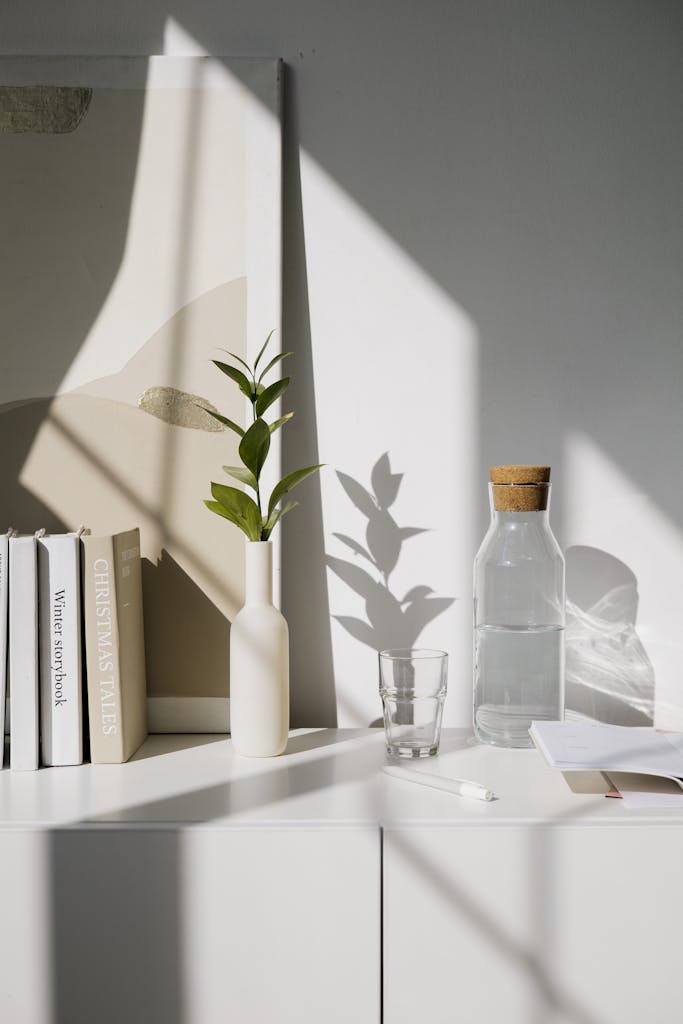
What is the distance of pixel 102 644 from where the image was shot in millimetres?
1133

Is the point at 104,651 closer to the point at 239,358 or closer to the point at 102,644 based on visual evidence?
the point at 102,644

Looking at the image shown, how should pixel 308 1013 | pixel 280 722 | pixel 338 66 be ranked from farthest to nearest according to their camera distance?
pixel 338 66 < pixel 280 722 < pixel 308 1013

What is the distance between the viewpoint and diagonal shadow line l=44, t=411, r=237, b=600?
131 cm

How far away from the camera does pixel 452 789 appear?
102 centimetres

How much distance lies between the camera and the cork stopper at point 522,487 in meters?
1.20

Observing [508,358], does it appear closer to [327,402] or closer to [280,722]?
[327,402]

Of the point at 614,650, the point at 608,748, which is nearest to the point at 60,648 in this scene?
the point at 608,748

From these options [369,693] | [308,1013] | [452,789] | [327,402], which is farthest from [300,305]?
[308,1013]

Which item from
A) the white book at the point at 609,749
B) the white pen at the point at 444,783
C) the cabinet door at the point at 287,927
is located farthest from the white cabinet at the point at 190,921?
the white book at the point at 609,749

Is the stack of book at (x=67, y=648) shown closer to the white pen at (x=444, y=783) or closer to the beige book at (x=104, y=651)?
the beige book at (x=104, y=651)

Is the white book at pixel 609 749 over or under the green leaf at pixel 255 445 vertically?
under

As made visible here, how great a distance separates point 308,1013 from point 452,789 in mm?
289

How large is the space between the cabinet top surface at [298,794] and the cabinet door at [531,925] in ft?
0.10

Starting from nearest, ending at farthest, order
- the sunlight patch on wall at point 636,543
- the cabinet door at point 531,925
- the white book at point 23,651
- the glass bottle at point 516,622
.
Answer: the cabinet door at point 531,925, the white book at point 23,651, the glass bottle at point 516,622, the sunlight patch on wall at point 636,543
